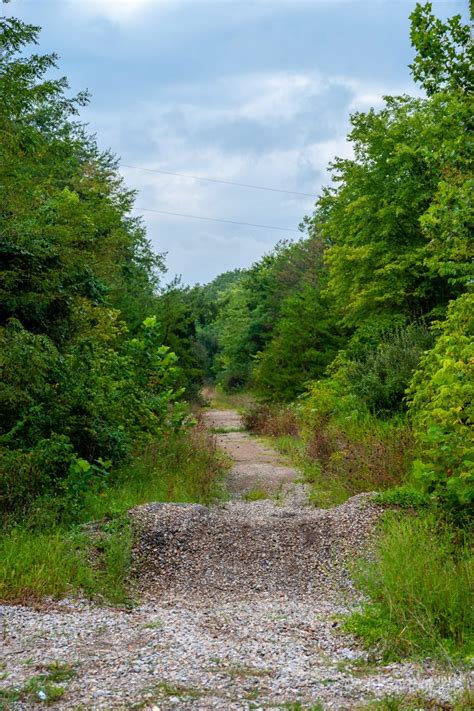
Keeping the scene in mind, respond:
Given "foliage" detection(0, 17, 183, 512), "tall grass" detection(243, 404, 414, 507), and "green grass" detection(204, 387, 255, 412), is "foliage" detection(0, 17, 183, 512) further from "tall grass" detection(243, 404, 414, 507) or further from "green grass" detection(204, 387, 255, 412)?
"green grass" detection(204, 387, 255, 412)

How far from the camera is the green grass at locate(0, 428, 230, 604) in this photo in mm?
6000

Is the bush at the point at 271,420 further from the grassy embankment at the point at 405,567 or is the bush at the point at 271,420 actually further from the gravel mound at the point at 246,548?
the gravel mound at the point at 246,548

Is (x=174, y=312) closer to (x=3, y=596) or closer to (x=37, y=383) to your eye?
(x=37, y=383)

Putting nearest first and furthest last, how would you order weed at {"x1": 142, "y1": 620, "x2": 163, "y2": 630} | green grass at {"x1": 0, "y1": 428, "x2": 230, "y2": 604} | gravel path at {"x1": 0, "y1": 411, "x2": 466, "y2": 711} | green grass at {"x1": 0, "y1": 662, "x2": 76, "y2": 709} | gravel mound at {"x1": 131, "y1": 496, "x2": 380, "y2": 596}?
green grass at {"x1": 0, "y1": 662, "x2": 76, "y2": 709} < gravel path at {"x1": 0, "y1": 411, "x2": 466, "y2": 711} < weed at {"x1": 142, "y1": 620, "x2": 163, "y2": 630} < green grass at {"x1": 0, "y1": 428, "x2": 230, "y2": 604} < gravel mound at {"x1": 131, "y1": 496, "x2": 380, "y2": 596}

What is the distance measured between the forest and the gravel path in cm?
38

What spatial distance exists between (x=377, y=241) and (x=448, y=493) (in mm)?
15555

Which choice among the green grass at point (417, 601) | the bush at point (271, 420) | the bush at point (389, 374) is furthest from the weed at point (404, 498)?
the bush at point (271, 420)

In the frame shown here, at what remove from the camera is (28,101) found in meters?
8.64

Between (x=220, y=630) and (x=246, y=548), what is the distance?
2220 millimetres

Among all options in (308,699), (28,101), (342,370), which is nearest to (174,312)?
(342,370)

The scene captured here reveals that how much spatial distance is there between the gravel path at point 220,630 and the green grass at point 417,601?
23cm

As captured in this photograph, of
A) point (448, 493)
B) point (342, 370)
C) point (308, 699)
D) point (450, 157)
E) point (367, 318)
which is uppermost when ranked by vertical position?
point (450, 157)

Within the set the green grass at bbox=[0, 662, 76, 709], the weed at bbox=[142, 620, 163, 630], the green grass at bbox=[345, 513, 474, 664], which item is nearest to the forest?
the green grass at bbox=[345, 513, 474, 664]

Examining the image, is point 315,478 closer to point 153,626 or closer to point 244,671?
point 153,626
